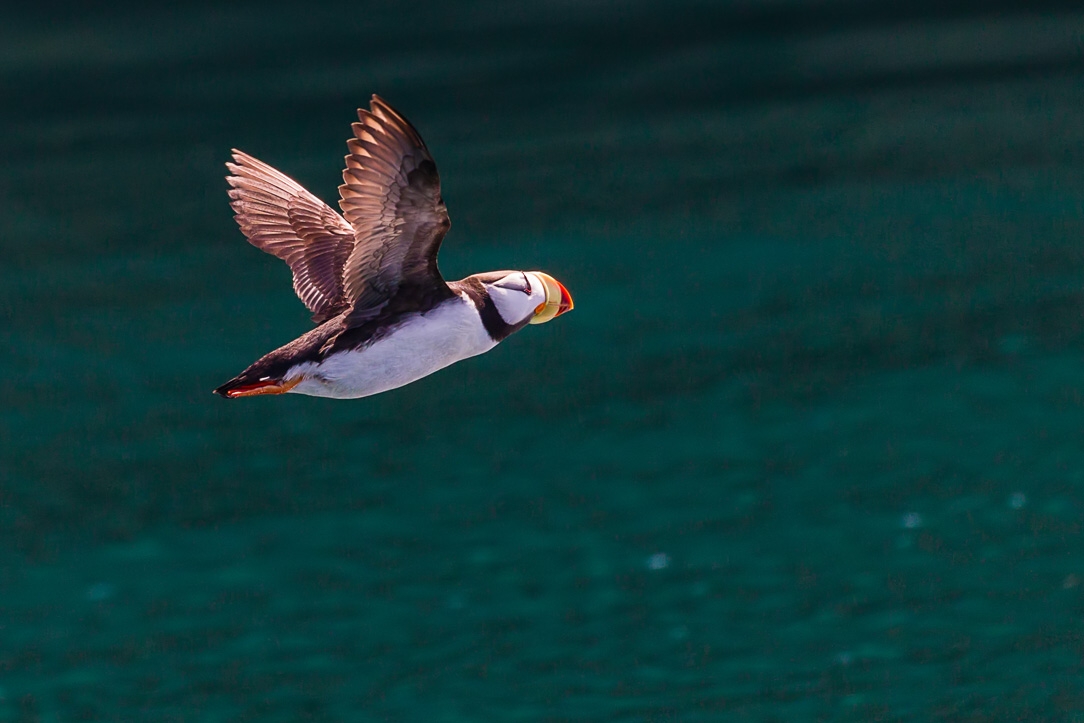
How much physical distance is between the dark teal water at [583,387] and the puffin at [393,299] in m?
6.92

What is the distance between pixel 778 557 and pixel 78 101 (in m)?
10.7

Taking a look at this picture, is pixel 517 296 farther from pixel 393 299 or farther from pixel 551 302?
pixel 393 299

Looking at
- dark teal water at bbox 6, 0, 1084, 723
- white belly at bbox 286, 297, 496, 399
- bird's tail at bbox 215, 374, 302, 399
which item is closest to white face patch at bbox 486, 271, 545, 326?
white belly at bbox 286, 297, 496, 399

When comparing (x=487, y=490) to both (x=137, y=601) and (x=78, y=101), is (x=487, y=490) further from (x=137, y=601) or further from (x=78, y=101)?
(x=78, y=101)

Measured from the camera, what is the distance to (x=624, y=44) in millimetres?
20891

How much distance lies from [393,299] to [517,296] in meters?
0.59

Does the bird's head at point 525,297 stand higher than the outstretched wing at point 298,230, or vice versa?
the outstretched wing at point 298,230

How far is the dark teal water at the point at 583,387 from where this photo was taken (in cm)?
1434

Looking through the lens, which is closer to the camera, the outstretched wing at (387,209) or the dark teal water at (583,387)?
the outstretched wing at (387,209)

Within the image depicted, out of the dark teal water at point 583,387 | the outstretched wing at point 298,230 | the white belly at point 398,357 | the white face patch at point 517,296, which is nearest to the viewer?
the white belly at point 398,357

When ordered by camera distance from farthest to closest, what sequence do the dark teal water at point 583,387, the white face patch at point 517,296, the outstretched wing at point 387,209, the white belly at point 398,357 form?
1. the dark teal water at point 583,387
2. the white face patch at point 517,296
3. the white belly at point 398,357
4. the outstretched wing at point 387,209

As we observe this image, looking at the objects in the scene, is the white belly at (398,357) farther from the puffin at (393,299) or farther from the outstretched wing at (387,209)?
the outstretched wing at (387,209)

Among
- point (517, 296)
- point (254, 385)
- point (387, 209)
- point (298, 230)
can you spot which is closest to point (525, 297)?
point (517, 296)

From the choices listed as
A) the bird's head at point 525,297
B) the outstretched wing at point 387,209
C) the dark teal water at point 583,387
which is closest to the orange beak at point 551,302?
the bird's head at point 525,297
